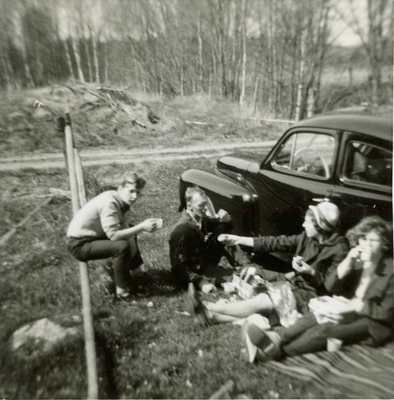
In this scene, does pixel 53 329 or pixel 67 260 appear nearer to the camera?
pixel 53 329

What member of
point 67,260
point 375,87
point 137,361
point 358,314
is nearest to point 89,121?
point 67,260

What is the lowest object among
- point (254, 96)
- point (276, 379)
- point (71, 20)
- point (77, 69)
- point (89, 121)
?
point (276, 379)

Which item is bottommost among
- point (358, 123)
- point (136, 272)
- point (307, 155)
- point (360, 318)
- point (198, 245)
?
point (136, 272)

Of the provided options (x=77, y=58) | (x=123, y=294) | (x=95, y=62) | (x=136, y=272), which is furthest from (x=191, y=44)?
(x=123, y=294)

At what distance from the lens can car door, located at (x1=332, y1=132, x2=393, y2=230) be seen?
1882 mm

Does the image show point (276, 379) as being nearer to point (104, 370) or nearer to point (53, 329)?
point (104, 370)

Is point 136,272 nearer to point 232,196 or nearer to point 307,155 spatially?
point 232,196

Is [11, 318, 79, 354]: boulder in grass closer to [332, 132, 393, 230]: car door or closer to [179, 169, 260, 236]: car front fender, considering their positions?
[179, 169, 260, 236]: car front fender

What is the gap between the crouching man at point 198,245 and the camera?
8.08 ft

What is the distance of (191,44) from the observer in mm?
2621

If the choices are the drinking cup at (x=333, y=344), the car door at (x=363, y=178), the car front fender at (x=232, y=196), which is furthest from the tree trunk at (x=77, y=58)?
the drinking cup at (x=333, y=344)

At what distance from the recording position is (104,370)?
5.74 ft

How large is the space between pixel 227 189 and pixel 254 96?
34.2 inches

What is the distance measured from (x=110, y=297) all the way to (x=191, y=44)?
2003 mm
